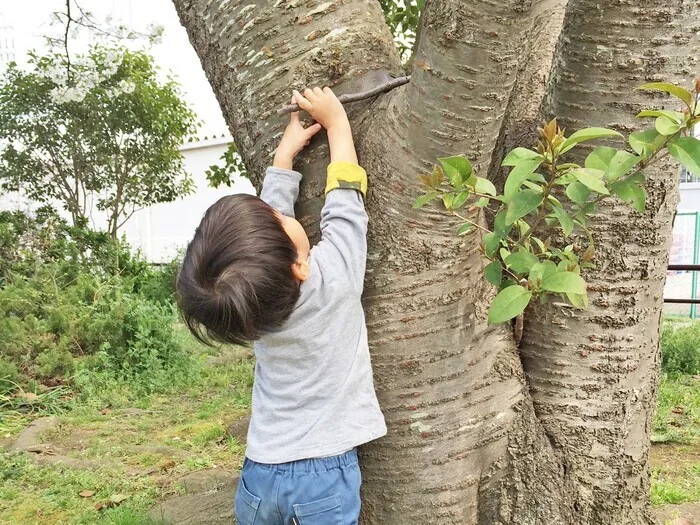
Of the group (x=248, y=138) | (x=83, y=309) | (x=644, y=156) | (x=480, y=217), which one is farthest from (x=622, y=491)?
(x=83, y=309)

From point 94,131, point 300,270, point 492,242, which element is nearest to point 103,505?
point 300,270

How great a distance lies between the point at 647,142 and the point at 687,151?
74 mm

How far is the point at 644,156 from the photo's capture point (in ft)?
3.40

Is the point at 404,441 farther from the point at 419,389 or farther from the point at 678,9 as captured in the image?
the point at 678,9

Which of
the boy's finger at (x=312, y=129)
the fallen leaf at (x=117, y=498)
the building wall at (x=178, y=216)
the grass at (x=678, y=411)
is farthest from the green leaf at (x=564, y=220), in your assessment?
the building wall at (x=178, y=216)

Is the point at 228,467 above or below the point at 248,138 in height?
below

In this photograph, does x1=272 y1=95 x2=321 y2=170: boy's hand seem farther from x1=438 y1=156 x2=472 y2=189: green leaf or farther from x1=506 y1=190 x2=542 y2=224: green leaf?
x1=506 y1=190 x2=542 y2=224: green leaf

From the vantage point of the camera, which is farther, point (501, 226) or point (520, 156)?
point (501, 226)

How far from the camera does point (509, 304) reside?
114 centimetres

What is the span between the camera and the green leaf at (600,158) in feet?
3.64

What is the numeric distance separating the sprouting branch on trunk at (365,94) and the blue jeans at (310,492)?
899mm

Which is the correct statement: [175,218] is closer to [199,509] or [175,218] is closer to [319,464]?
[199,509]

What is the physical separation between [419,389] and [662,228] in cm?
76

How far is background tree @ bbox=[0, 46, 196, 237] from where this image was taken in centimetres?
1048
